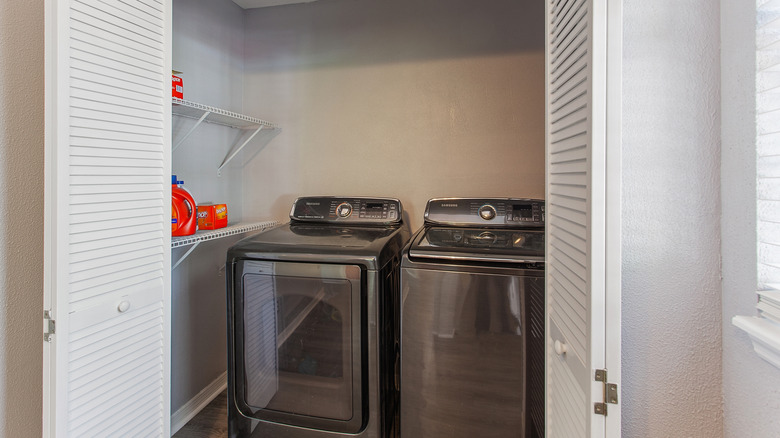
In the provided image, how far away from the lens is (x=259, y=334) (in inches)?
65.7

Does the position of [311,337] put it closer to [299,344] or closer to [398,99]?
[299,344]

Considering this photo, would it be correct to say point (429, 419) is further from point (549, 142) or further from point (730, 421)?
point (549, 142)

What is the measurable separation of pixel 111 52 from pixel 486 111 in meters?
1.80

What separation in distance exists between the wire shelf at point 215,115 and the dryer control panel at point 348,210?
57 cm

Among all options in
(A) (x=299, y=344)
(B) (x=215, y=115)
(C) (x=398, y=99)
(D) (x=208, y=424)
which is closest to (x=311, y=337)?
(A) (x=299, y=344)

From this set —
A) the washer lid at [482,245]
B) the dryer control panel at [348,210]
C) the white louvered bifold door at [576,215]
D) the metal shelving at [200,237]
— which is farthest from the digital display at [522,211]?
the metal shelving at [200,237]

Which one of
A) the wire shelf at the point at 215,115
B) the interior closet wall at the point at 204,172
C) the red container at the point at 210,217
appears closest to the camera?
the wire shelf at the point at 215,115

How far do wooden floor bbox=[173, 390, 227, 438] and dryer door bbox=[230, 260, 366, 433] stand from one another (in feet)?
1.65

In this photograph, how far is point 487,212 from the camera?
2.02 meters

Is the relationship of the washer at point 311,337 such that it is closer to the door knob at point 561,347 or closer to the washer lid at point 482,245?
the washer lid at point 482,245

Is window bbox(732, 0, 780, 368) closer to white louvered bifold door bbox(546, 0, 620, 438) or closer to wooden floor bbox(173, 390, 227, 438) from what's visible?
white louvered bifold door bbox(546, 0, 620, 438)

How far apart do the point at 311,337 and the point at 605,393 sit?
1.16 meters

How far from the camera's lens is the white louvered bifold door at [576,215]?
2.52 feet

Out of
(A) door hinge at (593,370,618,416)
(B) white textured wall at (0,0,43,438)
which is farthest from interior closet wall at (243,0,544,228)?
(A) door hinge at (593,370,618,416)
